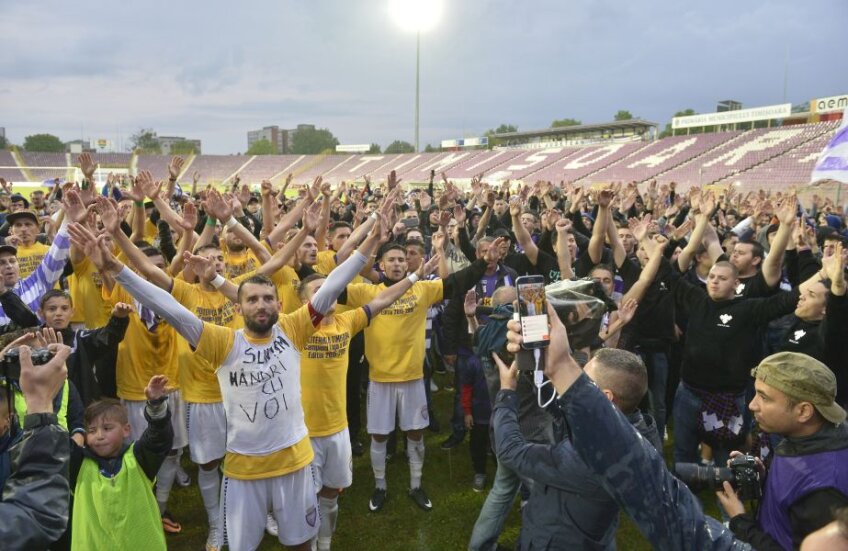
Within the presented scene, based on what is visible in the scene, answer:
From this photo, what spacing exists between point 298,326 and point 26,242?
4.82m

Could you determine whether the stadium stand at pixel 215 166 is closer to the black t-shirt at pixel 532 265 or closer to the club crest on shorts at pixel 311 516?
the black t-shirt at pixel 532 265

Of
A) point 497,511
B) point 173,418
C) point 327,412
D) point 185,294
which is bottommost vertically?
point 497,511

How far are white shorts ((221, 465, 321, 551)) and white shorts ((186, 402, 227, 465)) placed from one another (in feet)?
2.97

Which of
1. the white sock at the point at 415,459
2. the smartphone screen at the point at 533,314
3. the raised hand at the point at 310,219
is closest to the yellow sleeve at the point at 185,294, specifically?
the raised hand at the point at 310,219

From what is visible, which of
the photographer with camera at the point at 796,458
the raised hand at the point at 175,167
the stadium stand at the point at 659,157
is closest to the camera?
the photographer with camera at the point at 796,458

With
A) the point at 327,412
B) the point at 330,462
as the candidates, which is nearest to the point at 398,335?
the point at 327,412

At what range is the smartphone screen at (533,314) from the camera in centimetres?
142

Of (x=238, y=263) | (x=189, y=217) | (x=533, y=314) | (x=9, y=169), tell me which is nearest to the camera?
(x=533, y=314)

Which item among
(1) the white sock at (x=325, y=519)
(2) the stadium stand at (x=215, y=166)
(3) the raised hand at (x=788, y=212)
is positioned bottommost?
(1) the white sock at (x=325, y=519)

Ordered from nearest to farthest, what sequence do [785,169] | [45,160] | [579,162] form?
1. [785,169]
2. [579,162]
3. [45,160]

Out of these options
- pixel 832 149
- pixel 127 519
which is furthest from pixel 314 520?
pixel 832 149

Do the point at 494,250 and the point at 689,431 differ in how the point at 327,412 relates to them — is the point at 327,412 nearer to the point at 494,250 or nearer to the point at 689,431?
the point at 494,250

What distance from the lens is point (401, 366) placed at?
4758 millimetres

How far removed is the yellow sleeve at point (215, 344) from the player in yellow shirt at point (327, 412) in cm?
79
